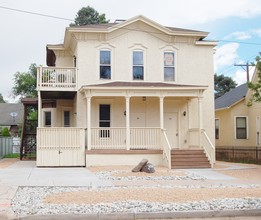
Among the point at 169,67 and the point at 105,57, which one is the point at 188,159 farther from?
the point at 105,57

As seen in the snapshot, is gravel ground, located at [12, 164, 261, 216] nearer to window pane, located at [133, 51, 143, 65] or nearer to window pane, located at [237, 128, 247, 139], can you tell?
window pane, located at [133, 51, 143, 65]

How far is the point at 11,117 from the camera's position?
57.5 meters

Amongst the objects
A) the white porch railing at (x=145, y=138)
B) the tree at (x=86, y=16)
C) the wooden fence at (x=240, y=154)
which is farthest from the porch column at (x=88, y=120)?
the tree at (x=86, y=16)

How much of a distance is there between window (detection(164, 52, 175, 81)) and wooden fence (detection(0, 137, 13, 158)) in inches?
607

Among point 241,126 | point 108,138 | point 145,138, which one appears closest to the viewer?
point 108,138

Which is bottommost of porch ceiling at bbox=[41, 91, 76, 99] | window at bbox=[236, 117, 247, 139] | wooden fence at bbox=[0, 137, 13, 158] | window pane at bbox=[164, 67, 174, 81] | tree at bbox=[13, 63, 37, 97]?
wooden fence at bbox=[0, 137, 13, 158]

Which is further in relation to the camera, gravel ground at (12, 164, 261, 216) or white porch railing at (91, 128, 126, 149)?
white porch railing at (91, 128, 126, 149)

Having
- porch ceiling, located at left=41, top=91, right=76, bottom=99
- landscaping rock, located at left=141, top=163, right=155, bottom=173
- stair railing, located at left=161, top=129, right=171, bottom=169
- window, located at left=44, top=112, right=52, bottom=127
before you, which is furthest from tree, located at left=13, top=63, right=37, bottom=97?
landscaping rock, located at left=141, top=163, right=155, bottom=173

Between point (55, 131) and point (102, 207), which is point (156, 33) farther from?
point (102, 207)

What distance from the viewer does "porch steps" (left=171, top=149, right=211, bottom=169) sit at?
19.7 metres

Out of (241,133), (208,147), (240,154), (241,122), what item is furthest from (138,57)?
(241,133)

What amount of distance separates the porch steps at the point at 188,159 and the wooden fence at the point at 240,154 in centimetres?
559

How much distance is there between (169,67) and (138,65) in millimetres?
1783

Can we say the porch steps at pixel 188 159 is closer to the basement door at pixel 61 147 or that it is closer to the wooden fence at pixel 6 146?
the basement door at pixel 61 147
